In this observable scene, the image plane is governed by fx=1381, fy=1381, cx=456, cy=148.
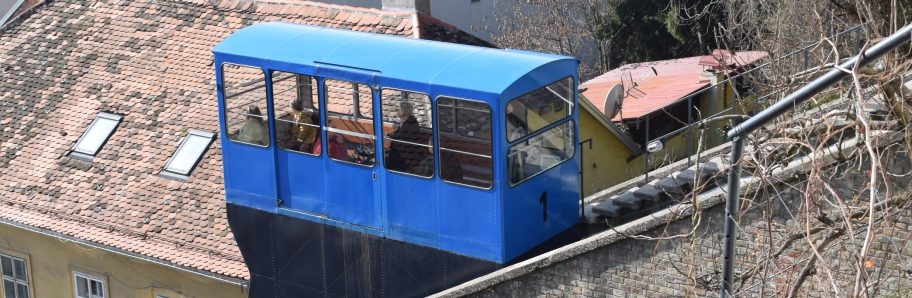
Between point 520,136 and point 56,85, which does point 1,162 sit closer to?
point 56,85

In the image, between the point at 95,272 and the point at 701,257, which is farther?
the point at 95,272

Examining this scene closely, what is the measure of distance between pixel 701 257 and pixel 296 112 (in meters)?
4.87

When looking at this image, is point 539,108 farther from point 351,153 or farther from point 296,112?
point 296,112

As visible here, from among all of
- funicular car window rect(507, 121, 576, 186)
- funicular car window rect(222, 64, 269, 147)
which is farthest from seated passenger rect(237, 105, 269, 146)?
funicular car window rect(507, 121, 576, 186)

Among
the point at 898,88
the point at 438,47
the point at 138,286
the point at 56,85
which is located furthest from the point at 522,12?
the point at 898,88

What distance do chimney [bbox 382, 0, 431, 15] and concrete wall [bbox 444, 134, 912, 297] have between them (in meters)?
7.34

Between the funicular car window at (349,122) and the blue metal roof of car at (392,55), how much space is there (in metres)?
0.25

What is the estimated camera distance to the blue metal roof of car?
13.8 meters

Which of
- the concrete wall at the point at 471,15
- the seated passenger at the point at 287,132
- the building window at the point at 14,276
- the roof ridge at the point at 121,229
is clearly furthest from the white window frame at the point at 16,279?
the concrete wall at the point at 471,15

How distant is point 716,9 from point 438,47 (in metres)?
17.7

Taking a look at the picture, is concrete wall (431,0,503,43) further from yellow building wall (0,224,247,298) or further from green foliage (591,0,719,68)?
yellow building wall (0,224,247,298)

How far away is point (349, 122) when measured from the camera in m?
14.8

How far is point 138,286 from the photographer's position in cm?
1983

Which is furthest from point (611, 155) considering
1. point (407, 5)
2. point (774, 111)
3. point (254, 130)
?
point (774, 111)
